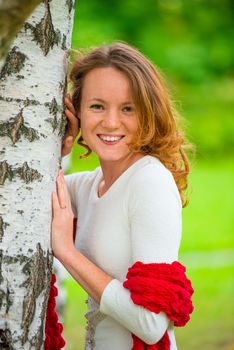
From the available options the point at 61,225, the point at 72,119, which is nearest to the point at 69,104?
the point at 72,119

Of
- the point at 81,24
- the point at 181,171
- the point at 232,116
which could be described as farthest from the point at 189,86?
the point at 181,171

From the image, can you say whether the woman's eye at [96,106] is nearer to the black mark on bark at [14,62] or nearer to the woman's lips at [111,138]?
the woman's lips at [111,138]

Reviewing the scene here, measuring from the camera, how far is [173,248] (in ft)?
8.66

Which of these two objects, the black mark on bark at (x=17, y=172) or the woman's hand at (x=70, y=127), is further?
the woman's hand at (x=70, y=127)

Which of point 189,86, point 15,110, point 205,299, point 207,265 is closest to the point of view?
point 15,110

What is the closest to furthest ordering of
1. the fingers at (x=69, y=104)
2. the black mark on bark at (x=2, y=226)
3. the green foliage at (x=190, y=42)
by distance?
1. the black mark on bark at (x=2, y=226)
2. the fingers at (x=69, y=104)
3. the green foliage at (x=190, y=42)

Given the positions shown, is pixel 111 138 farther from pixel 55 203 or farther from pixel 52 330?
pixel 52 330

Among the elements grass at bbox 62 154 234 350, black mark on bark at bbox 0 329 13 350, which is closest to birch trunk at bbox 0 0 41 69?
black mark on bark at bbox 0 329 13 350

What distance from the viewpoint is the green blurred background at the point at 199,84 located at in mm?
8688

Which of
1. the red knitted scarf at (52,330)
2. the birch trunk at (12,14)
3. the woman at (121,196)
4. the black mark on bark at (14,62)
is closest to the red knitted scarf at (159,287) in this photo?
the woman at (121,196)

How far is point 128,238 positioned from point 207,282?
452cm

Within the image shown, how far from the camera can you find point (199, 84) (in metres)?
18.9

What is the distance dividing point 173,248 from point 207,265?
5.33m

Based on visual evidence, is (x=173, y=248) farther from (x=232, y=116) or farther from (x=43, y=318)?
(x=232, y=116)
